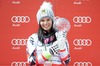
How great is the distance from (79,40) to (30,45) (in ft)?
1.82

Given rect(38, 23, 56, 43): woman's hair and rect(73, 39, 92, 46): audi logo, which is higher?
rect(38, 23, 56, 43): woman's hair

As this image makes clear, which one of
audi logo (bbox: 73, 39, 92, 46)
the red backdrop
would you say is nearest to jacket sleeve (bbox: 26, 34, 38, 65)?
the red backdrop

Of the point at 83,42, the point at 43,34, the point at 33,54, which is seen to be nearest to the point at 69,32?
the point at 83,42

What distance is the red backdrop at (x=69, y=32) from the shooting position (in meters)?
2.80

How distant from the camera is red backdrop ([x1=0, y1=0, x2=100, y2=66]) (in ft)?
9.20

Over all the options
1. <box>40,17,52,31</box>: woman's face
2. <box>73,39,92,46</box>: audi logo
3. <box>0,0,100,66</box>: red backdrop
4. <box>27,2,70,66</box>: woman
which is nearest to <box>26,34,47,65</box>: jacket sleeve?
<box>27,2,70,66</box>: woman

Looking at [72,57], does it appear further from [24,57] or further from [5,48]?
[5,48]

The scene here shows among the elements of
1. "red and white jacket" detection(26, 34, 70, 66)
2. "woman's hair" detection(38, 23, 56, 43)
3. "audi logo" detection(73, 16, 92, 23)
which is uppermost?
"audi logo" detection(73, 16, 92, 23)

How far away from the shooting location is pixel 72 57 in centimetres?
281

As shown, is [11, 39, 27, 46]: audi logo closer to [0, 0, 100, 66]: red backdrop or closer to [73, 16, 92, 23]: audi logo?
[0, 0, 100, 66]: red backdrop

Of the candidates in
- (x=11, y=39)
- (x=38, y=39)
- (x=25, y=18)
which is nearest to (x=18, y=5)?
(x=25, y=18)

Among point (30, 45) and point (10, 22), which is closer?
point (30, 45)

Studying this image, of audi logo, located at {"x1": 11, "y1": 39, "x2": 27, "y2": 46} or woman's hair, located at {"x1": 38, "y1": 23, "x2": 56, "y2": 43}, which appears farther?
audi logo, located at {"x1": 11, "y1": 39, "x2": 27, "y2": 46}

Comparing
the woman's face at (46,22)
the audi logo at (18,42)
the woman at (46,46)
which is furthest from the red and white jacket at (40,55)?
the audi logo at (18,42)
